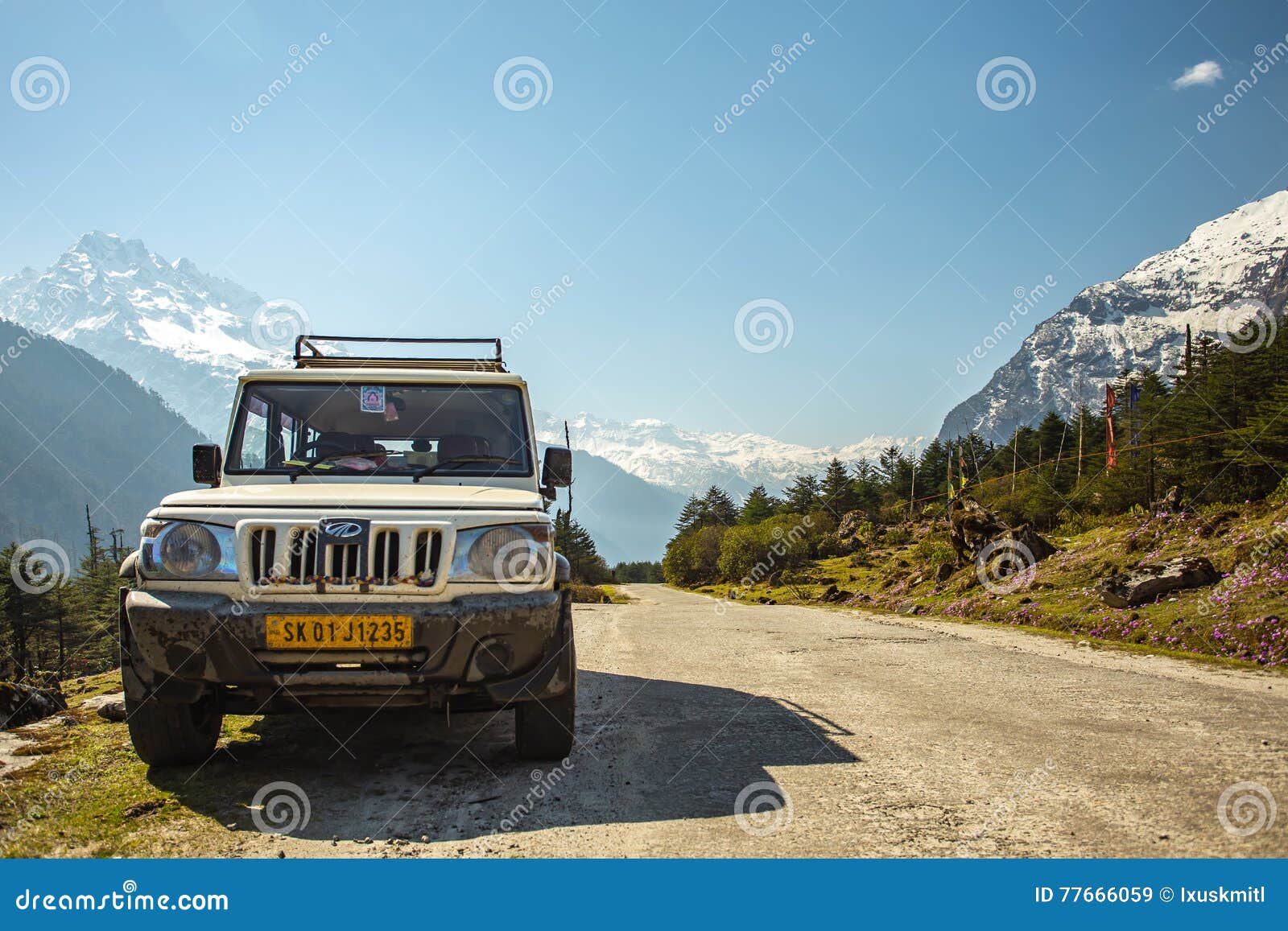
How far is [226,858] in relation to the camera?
333cm

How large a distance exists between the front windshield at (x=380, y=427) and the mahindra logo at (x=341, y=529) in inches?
55.9

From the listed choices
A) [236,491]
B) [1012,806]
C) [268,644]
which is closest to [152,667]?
[268,644]

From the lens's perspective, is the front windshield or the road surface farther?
the front windshield

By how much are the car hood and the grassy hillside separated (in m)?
9.59

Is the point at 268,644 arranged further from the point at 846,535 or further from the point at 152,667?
the point at 846,535

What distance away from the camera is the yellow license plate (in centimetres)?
415

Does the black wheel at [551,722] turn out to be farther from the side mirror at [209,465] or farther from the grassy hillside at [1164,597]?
the grassy hillside at [1164,597]
